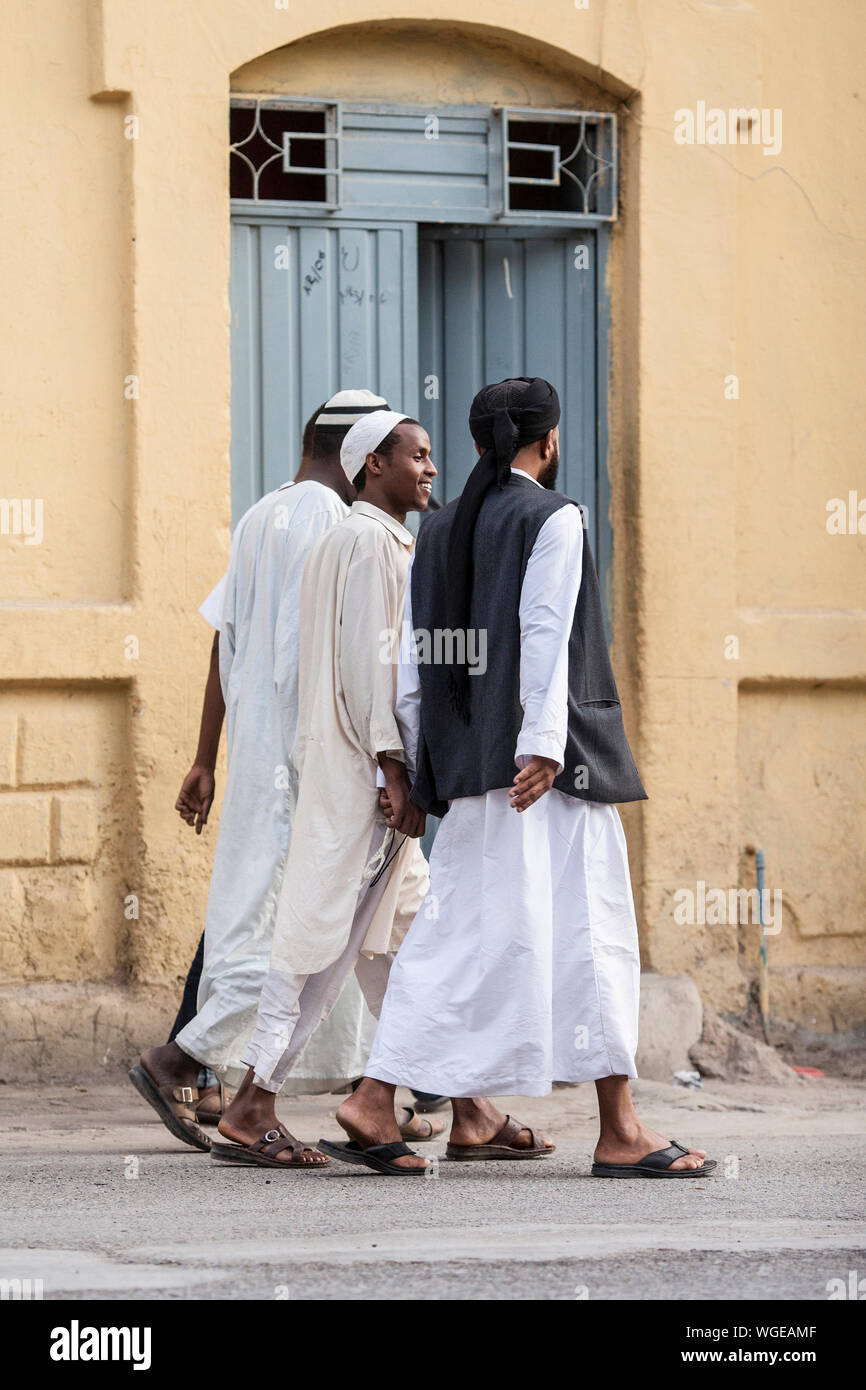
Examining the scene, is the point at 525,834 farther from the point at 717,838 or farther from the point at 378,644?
the point at 717,838

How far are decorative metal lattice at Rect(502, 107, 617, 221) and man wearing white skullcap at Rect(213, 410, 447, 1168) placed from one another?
2.24 meters

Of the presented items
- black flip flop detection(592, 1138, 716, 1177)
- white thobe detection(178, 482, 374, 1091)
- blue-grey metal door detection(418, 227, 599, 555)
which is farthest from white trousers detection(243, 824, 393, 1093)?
blue-grey metal door detection(418, 227, 599, 555)

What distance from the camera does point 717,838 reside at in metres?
6.42

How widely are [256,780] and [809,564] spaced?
2632mm

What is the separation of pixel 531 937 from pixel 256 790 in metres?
1.05

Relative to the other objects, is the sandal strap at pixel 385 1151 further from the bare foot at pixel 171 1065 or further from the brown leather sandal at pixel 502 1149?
the bare foot at pixel 171 1065

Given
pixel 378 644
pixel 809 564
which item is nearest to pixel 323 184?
pixel 809 564

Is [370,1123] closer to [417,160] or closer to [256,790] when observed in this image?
[256,790]

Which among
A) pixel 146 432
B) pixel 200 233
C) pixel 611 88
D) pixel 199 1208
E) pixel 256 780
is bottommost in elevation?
pixel 199 1208

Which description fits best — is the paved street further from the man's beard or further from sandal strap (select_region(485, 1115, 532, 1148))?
the man's beard

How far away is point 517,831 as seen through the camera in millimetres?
4211

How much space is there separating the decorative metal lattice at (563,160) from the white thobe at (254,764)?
2045 millimetres

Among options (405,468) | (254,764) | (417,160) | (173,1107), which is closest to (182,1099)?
(173,1107)
